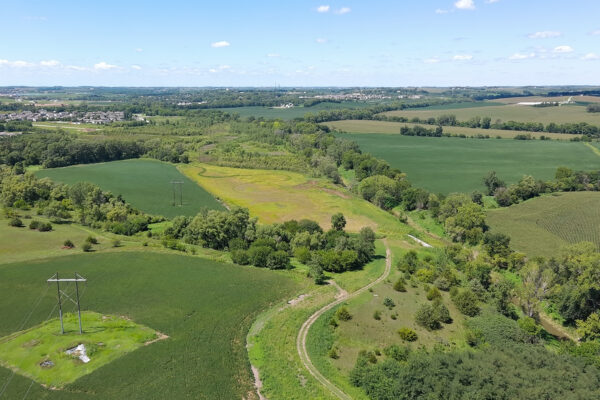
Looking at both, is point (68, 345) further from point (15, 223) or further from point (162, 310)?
point (15, 223)

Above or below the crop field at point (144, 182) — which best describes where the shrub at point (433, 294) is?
below

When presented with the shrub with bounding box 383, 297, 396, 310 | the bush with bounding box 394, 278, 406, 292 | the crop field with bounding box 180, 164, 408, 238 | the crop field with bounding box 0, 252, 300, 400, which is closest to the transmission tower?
the crop field with bounding box 180, 164, 408, 238

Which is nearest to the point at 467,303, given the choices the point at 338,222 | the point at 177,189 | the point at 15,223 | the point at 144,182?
the point at 338,222

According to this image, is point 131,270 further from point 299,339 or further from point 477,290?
point 477,290

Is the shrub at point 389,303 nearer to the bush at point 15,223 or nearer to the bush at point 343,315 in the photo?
the bush at point 343,315

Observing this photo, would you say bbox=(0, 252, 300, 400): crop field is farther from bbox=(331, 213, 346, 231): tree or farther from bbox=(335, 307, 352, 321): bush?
bbox=(331, 213, 346, 231): tree

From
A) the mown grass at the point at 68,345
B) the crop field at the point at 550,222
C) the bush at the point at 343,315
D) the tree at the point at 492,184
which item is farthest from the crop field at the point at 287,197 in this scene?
the mown grass at the point at 68,345
